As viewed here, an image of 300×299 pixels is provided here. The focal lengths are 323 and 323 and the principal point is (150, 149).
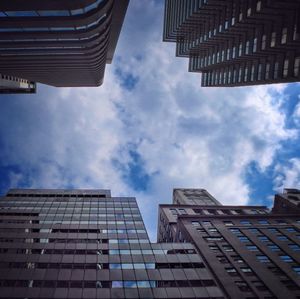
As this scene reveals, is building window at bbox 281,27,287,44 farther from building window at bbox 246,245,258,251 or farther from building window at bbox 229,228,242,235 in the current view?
building window at bbox 229,228,242,235

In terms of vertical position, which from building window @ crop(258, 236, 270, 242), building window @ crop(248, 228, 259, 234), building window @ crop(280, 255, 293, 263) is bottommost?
building window @ crop(280, 255, 293, 263)

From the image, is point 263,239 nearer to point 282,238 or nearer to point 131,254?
point 282,238

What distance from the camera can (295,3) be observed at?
172 ft

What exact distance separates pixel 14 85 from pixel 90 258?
107m

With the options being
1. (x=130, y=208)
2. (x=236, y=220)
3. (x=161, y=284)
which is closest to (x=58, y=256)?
(x=161, y=284)

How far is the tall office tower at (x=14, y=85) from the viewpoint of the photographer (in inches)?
4676

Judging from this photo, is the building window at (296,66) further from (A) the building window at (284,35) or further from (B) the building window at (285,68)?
(A) the building window at (284,35)

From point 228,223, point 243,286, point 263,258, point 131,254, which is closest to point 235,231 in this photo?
point 228,223

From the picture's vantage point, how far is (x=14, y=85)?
5271 inches

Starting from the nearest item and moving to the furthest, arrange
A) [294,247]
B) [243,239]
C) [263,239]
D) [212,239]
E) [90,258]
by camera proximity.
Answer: [90,258], [294,247], [212,239], [243,239], [263,239]

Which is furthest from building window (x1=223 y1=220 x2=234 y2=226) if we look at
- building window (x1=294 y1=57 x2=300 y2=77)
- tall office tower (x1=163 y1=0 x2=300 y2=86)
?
building window (x1=294 y1=57 x2=300 y2=77)

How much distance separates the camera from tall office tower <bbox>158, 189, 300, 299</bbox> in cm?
5225

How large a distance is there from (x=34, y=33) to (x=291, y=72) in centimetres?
4452

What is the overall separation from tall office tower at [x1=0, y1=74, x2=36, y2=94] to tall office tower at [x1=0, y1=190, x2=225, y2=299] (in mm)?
64705
